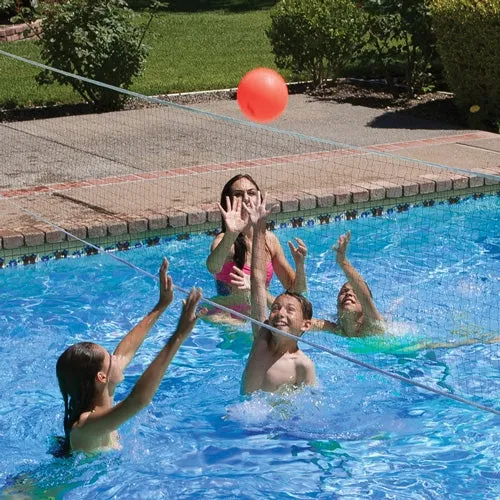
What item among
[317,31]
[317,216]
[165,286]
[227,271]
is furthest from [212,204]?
[317,31]

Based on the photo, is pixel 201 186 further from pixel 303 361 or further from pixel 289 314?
pixel 289 314

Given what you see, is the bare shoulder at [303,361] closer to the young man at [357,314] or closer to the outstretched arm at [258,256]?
the outstretched arm at [258,256]

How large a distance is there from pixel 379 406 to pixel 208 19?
17.4m

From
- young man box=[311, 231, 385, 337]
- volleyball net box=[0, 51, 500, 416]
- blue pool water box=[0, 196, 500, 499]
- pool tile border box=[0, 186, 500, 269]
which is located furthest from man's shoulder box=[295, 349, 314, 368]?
pool tile border box=[0, 186, 500, 269]

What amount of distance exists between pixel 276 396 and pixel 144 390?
1.78 meters

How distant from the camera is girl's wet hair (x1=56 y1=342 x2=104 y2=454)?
4652 mm

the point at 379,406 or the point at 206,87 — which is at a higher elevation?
the point at 206,87

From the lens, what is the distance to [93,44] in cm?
1340

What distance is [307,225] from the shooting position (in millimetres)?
9797

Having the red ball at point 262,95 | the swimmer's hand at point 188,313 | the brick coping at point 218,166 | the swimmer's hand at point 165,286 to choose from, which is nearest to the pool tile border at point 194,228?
the brick coping at point 218,166

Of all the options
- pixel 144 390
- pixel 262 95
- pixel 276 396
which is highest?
pixel 262 95

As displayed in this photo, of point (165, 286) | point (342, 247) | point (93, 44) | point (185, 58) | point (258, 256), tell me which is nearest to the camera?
Answer: point (165, 286)

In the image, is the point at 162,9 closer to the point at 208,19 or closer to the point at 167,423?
the point at 208,19

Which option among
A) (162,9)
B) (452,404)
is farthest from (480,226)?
(162,9)
